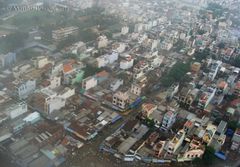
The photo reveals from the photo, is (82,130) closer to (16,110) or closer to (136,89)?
(16,110)

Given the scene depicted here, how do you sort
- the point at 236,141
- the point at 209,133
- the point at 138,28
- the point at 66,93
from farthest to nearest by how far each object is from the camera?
1. the point at 138,28
2. the point at 66,93
3. the point at 236,141
4. the point at 209,133

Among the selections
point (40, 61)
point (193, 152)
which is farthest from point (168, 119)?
point (40, 61)

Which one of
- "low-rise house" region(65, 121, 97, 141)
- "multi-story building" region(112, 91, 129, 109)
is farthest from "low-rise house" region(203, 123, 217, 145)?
"low-rise house" region(65, 121, 97, 141)

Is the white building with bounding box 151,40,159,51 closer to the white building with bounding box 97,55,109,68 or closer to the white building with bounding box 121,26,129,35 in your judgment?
the white building with bounding box 121,26,129,35

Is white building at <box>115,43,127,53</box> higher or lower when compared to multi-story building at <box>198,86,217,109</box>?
higher

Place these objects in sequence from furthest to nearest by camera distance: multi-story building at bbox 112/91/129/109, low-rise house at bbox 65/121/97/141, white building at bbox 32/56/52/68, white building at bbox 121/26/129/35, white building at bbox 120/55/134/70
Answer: white building at bbox 121/26/129/35
white building at bbox 120/55/134/70
white building at bbox 32/56/52/68
multi-story building at bbox 112/91/129/109
low-rise house at bbox 65/121/97/141

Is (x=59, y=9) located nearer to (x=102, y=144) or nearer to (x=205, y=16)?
(x=205, y=16)
